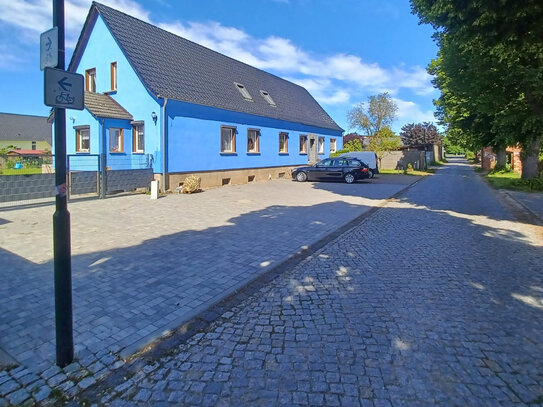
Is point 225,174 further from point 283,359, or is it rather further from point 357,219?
point 283,359

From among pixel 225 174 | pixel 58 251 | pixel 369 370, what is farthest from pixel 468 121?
pixel 58 251

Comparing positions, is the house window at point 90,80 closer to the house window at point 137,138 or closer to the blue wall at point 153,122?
the blue wall at point 153,122

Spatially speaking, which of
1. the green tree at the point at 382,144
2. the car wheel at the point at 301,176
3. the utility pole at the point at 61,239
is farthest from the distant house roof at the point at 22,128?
the utility pole at the point at 61,239

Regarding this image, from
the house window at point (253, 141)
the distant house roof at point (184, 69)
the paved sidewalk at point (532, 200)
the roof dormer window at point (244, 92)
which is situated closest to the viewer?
the paved sidewalk at point (532, 200)

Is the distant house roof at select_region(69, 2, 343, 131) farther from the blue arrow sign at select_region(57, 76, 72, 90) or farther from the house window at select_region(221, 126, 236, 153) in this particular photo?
the blue arrow sign at select_region(57, 76, 72, 90)

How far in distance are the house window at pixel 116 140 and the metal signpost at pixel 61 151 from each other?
1417cm

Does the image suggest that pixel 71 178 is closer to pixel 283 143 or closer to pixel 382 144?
pixel 283 143

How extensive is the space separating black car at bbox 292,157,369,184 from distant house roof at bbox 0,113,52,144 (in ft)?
188

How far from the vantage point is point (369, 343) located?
337 cm

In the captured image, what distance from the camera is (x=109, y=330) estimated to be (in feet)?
11.8

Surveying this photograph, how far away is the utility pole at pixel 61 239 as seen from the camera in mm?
2883

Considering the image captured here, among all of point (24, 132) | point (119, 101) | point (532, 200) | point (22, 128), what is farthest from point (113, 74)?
point (22, 128)

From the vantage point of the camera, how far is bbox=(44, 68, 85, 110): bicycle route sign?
109 inches

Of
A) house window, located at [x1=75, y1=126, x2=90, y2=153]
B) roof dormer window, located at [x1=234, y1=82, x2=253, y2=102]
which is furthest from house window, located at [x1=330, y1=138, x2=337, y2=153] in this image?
house window, located at [x1=75, y1=126, x2=90, y2=153]
